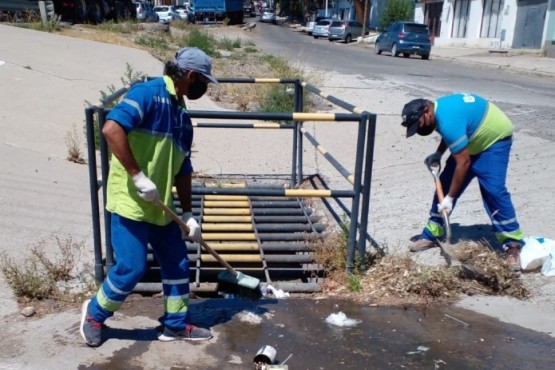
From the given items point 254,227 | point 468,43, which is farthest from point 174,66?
point 468,43

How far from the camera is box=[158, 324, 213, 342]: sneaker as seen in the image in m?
3.66

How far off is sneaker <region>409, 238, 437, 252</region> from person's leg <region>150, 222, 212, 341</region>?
2.21 m

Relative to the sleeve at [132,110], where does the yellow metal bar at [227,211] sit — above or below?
below

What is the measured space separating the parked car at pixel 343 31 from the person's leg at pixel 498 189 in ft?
127

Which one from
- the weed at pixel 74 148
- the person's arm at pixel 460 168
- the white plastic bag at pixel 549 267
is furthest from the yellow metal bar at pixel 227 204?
the white plastic bag at pixel 549 267

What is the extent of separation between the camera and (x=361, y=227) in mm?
4496

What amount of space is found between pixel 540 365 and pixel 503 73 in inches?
808

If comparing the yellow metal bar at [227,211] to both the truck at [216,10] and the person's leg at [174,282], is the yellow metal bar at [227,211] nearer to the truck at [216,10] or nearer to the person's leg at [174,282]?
the person's leg at [174,282]

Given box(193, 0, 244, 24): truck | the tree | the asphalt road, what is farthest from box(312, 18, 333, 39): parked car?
the asphalt road

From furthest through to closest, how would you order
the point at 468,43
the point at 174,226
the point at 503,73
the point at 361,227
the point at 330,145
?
1. the point at 468,43
2. the point at 503,73
3. the point at 330,145
4. the point at 361,227
5. the point at 174,226

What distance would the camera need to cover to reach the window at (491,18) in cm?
3312

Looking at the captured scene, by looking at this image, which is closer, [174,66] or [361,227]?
[174,66]

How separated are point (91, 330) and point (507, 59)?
27.0 metres

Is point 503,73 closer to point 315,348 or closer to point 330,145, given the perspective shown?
point 330,145
